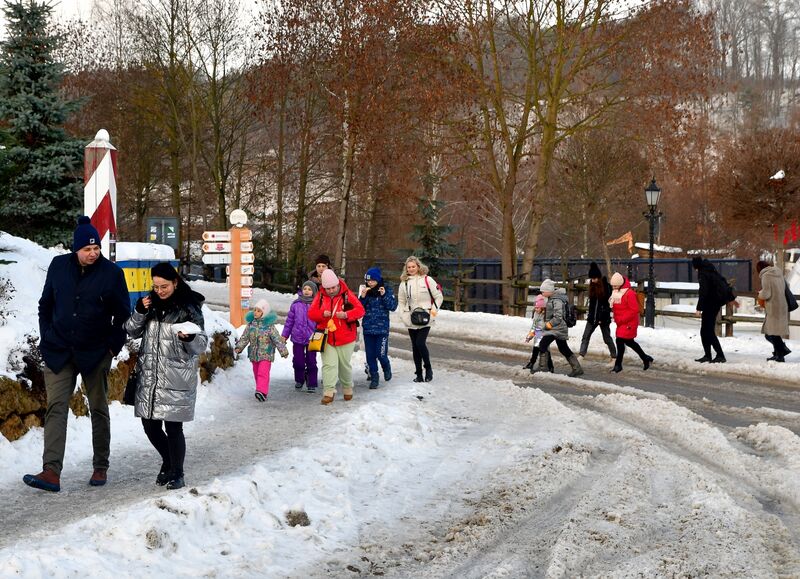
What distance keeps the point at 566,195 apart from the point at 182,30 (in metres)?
17.7

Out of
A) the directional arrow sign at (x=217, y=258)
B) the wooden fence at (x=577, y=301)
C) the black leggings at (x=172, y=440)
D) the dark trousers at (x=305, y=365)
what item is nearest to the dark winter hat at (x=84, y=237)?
the black leggings at (x=172, y=440)

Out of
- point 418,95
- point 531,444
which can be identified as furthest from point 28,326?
point 418,95

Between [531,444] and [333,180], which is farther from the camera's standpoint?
[333,180]

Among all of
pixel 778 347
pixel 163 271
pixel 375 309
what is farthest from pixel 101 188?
pixel 778 347

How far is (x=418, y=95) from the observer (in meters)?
27.0

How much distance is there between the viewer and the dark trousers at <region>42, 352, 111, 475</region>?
671cm

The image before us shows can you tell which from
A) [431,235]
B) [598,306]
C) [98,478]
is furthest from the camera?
[431,235]

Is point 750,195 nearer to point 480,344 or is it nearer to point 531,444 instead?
point 480,344

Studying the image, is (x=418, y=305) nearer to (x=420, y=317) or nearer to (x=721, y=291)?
(x=420, y=317)

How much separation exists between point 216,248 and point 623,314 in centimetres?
726

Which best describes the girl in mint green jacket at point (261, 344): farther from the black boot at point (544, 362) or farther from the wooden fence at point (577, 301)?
the wooden fence at point (577, 301)

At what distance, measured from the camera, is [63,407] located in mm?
6762

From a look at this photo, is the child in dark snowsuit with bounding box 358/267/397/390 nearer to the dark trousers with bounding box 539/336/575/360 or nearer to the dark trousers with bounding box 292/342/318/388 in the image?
the dark trousers with bounding box 292/342/318/388

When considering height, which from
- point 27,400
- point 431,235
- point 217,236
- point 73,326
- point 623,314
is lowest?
point 27,400
